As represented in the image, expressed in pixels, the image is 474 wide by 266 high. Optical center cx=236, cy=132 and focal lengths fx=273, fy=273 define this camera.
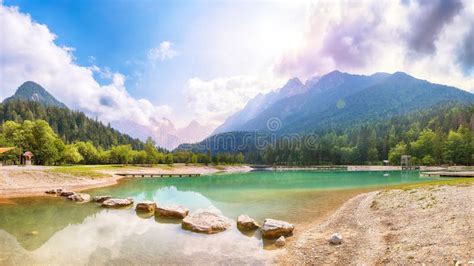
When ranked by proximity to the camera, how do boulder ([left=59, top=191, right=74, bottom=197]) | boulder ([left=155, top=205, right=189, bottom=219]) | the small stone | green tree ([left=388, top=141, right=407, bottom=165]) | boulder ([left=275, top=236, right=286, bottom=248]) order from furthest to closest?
green tree ([left=388, top=141, right=407, bottom=165]) < boulder ([left=59, top=191, right=74, bottom=197]) < boulder ([left=155, top=205, right=189, bottom=219]) < the small stone < boulder ([left=275, top=236, right=286, bottom=248])

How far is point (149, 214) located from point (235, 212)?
27.2 feet

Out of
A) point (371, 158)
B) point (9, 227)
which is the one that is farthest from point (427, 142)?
point (9, 227)

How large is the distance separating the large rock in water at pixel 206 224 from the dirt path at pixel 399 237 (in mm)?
5918

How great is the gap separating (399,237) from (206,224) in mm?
12259

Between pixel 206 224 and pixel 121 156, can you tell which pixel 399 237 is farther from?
pixel 121 156

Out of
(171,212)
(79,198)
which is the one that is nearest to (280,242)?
(171,212)

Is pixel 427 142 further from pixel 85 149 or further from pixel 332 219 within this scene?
pixel 85 149

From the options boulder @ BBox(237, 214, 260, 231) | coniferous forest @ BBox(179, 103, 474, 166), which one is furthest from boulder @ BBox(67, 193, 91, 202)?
coniferous forest @ BBox(179, 103, 474, 166)

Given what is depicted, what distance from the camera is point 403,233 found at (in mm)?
14641

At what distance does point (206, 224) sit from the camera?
20047mm

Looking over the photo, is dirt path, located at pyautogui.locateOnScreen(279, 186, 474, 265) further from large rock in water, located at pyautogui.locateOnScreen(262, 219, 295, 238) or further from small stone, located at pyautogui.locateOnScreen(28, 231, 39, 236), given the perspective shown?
small stone, located at pyautogui.locateOnScreen(28, 231, 39, 236)

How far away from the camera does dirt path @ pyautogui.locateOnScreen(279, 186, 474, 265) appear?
11.1 meters

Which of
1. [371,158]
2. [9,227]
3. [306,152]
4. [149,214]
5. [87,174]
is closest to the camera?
[9,227]

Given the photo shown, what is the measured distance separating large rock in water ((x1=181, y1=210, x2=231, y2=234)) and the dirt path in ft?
19.4
